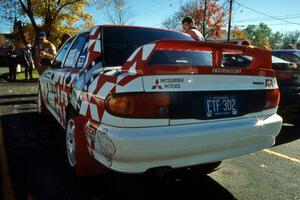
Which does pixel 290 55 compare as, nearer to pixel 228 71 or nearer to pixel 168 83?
pixel 228 71

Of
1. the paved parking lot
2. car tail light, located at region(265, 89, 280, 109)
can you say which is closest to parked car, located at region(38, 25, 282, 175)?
car tail light, located at region(265, 89, 280, 109)

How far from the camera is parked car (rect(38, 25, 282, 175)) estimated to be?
2.71 meters

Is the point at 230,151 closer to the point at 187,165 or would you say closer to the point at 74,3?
the point at 187,165

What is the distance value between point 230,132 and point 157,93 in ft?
2.49

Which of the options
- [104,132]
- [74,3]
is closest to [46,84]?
[104,132]

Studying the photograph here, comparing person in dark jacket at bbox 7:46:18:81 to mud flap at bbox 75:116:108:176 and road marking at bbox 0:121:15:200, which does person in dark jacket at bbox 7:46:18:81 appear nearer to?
road marking at bbox 0:121:15:200

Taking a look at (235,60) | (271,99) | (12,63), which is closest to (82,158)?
(271,99)

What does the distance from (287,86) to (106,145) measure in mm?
4462

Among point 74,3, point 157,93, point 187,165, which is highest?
point 74,3

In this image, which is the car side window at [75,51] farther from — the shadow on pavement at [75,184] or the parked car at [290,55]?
the parked car at [290,55]

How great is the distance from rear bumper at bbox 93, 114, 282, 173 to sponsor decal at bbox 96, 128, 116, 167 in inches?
0.5

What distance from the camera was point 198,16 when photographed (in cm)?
3334

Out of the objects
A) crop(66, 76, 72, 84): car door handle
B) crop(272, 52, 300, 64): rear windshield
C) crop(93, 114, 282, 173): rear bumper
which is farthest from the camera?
crop(272, 52, 300, 64): rear windshield

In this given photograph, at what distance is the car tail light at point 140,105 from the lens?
2.71m
